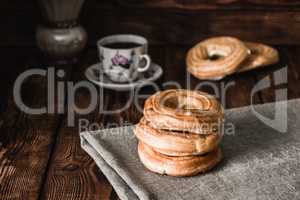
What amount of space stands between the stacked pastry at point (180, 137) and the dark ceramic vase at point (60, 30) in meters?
0.56

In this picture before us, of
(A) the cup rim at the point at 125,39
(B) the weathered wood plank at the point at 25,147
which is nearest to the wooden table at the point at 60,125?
(B) the weathered wood plank at the point at 25,147

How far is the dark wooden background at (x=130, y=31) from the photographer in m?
1.15

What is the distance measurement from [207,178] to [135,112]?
0.35m

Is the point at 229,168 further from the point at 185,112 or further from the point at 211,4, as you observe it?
the point at 211,4

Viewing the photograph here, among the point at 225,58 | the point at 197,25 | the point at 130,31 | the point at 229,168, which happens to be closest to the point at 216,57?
the point at 225,58

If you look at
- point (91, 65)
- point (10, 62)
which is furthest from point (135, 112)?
point (10, 62)

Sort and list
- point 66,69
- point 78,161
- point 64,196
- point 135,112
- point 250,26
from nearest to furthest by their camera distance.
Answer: point 64,196
point 78,161
point 135,112
point 66,69
point 250,26

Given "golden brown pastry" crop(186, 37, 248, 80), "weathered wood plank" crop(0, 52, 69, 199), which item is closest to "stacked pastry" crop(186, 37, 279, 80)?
"golden brown pastry" crop(186, 37, 248, 80)

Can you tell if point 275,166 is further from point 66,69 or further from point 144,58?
point 66,69

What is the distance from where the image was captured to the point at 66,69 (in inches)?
58.2

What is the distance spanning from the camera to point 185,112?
929mm

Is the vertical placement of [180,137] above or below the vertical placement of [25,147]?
above

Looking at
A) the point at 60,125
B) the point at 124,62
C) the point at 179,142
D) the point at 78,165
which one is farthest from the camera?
the point at 124,62

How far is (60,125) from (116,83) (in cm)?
23
